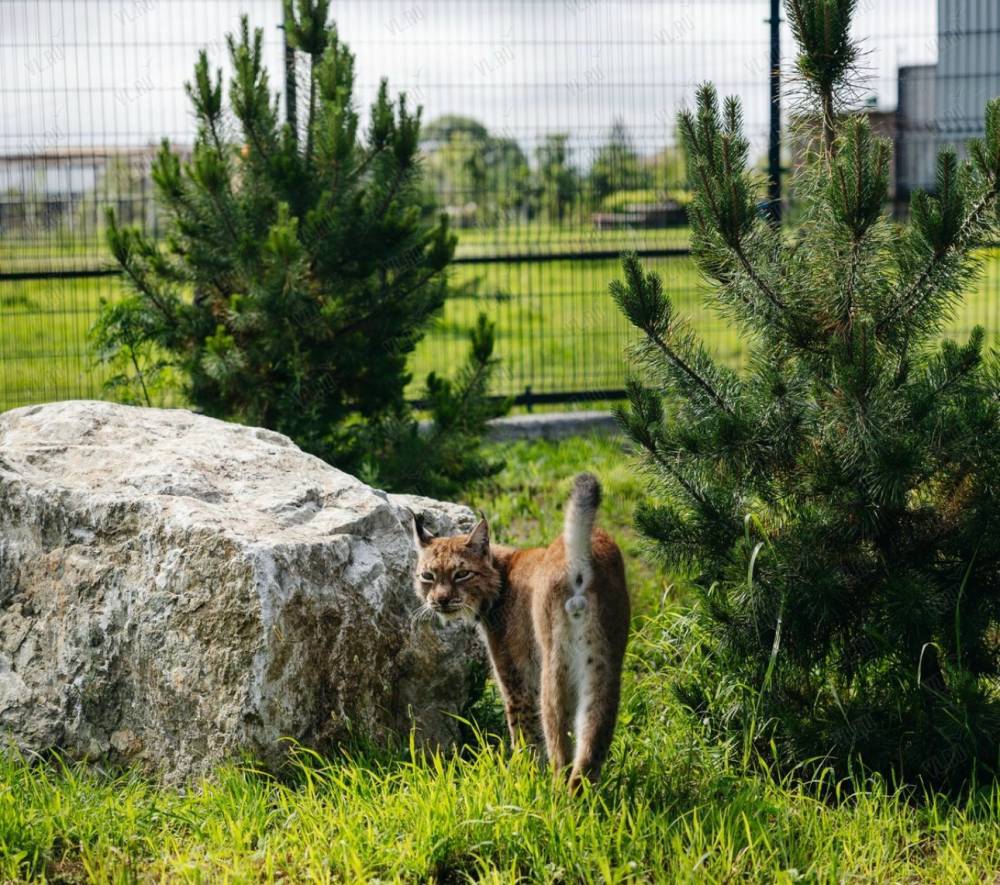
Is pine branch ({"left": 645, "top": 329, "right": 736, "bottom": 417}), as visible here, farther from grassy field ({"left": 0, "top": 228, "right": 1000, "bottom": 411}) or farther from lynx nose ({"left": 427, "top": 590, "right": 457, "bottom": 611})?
grassy field ({"left": 0, "top": 228, "right": 1000, "bottom": 411})

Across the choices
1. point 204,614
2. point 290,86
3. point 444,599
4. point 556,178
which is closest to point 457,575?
point 444,599

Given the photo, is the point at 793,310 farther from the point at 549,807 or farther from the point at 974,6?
the point at 974,6

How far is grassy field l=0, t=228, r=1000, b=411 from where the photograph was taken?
9.82 meters

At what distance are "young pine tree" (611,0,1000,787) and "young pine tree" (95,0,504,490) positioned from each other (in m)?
2.54

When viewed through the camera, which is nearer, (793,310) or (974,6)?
(793,310)

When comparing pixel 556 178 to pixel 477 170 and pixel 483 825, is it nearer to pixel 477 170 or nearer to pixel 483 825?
pixel 477 170

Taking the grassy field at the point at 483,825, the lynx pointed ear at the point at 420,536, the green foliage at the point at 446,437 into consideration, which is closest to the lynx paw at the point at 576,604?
the grassy field at the point at 483,825

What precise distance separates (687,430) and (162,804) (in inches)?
92.0

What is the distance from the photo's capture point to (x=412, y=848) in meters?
4.04

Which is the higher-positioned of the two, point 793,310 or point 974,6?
point 974,6

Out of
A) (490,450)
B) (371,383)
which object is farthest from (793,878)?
(490,450)

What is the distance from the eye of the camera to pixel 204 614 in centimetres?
475

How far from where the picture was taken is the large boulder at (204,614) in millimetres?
4715

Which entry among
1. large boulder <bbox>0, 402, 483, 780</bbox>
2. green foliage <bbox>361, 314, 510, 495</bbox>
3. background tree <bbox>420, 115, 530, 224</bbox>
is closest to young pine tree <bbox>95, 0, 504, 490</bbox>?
green foliage <bbox>361, 314, 510, 495</bbox>
